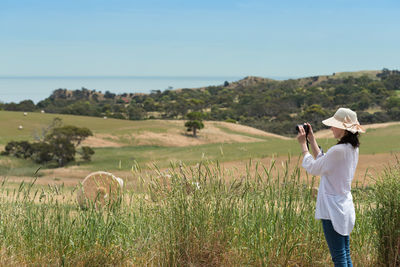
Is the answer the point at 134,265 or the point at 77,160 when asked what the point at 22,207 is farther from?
the point at 77,160

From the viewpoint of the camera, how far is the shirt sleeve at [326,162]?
3.55m

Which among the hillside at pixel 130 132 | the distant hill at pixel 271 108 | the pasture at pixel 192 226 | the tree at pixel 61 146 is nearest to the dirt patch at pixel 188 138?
the hillside at pixel 130 132

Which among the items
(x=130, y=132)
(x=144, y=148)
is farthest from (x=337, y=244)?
(x=130, y=132)

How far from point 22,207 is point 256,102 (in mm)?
84897

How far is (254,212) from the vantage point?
442 cm

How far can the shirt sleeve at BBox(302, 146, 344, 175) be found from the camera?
11.6 feet

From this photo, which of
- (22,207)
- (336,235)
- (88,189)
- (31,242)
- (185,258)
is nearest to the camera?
(336,235)

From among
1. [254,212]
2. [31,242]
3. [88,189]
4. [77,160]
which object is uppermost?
[254,212]

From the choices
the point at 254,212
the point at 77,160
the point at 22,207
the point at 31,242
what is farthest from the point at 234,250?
the point at 77,160

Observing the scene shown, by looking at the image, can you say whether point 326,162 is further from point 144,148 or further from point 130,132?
point 130,132

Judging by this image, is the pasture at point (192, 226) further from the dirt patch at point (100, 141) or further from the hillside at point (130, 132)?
the dirt patch at point (100, 141)

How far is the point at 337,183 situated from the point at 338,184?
0.01 meters

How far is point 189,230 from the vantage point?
4070 mm

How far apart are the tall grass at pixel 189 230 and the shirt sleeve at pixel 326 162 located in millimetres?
741
